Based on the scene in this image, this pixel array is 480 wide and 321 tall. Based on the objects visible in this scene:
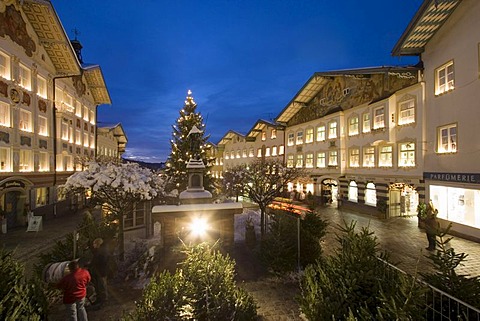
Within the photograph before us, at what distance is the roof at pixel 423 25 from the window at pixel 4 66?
88.4 feet

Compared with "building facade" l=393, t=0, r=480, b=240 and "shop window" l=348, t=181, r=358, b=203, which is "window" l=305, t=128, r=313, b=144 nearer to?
"shop window" l=348, t=181, r=358, b=203

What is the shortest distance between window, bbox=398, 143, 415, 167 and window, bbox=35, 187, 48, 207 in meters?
29.4

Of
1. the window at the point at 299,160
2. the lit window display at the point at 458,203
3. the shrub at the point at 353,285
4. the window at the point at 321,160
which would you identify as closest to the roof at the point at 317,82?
the window at the point at 299,160

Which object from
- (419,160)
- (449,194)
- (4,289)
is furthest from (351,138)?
(4,289)

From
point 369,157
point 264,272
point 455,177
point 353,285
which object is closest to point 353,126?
point 369,157

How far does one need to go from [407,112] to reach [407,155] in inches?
130

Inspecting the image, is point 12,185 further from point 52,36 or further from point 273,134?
point 273,134

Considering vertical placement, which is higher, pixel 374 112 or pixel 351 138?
pixel 374 112

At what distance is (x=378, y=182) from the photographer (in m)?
22.4

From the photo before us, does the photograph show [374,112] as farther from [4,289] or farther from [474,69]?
[4,289]

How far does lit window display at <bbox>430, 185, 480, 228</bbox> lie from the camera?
14.4 meters

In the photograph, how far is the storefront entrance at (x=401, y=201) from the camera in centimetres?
2122

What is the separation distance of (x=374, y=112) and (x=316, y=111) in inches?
350

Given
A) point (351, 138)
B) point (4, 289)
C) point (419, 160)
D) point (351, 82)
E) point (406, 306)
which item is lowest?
point (4, 289)
